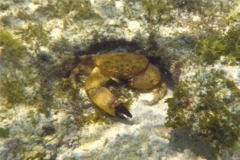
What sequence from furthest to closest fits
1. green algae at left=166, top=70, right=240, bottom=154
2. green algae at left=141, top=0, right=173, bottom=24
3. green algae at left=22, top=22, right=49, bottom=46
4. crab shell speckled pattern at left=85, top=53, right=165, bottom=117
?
green algae at left=141, top=0, right=173, bottom=24 → green algae at left=22, top=22, right=49, bottom=46 → crab shell speckled pattern at left=85, top=53, right=165, bottom=117 → green algae at left=166, top=70, right=240, bottom=154

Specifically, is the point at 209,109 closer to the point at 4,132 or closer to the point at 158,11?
the point at 158,11

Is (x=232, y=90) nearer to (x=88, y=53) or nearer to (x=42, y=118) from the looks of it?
(x=88, y=53)

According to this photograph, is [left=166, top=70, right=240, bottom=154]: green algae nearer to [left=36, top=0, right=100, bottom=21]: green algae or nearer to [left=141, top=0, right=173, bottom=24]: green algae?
[left=141, top=0, right=173, bottom=24]: green algae

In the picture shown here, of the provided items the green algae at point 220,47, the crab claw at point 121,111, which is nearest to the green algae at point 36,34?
the crab claw at point 121,111

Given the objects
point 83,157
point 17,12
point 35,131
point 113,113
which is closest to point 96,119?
point 113,113

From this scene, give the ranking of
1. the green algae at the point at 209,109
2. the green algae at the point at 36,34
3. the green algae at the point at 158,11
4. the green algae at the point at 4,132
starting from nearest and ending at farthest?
the green algae at the point at 209,109
the green algae at the point at 4,132
the green algae at the point at 36,34
the green algae at the point at 158,11

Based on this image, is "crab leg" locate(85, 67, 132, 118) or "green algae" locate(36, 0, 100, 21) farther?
"green algae" locate(36, 0, 100, 21)

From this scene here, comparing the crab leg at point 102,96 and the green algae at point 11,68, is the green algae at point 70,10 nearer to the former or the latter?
the green algae at point 11,68

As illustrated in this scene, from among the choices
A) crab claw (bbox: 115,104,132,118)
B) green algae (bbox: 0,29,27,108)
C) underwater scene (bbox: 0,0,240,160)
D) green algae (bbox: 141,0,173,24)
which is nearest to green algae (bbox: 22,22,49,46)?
underwater scene (bbox: 0,0,240,160)
